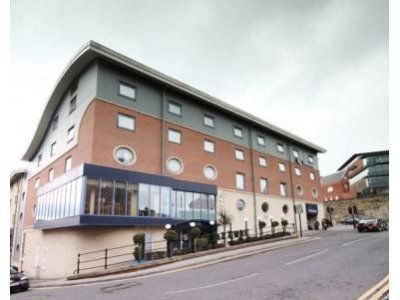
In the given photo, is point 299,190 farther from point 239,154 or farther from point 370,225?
point 370,225

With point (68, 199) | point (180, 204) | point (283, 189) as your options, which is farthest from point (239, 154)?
point (68, 199)

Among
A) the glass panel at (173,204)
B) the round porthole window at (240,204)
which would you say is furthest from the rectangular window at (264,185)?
the glass panel at (173,204)

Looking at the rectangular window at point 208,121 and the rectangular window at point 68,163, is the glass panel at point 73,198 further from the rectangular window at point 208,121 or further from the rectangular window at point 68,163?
the rectangular window at point 208,121

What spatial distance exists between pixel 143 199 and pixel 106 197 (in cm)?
261

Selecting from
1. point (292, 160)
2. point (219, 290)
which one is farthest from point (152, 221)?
point (292, 160)

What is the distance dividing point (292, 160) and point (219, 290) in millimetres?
34119

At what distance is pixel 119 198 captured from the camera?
64.9 feet

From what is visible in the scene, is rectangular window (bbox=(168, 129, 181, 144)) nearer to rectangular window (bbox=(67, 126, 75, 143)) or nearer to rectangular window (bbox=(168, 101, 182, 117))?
rectangular window (bbox=(168, 101, 182, 117))

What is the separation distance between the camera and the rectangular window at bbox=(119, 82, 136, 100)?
78.2ft

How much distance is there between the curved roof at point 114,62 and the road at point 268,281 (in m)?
15.5

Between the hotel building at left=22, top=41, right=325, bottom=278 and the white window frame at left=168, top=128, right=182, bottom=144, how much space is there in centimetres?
10

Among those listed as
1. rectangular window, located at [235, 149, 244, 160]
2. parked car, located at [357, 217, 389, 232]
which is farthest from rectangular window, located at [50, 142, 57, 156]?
parked car, located at [357, 217, 389, 232]

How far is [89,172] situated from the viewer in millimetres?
18766

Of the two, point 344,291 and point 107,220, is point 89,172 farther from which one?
point 344,291
